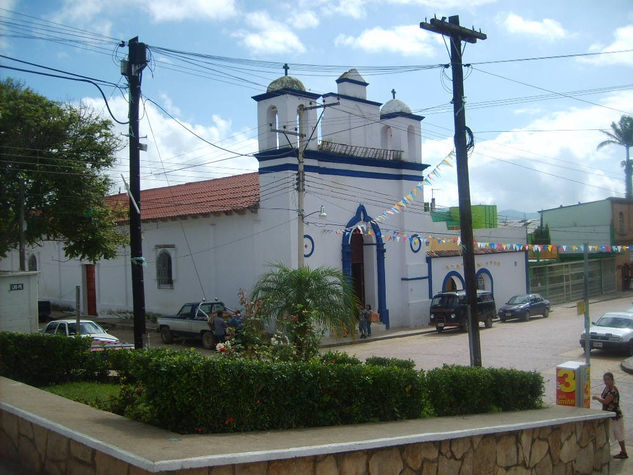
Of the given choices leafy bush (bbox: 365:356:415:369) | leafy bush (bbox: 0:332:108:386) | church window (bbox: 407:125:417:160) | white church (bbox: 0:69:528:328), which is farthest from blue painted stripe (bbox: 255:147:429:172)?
leafy bush (bbox: 0:332:108:386)

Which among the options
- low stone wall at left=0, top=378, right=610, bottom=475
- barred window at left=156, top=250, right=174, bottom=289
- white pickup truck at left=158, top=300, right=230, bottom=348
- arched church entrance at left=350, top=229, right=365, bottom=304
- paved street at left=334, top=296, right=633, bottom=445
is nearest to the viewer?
low stone wall at left=0, top=378, right=610, bottom=475

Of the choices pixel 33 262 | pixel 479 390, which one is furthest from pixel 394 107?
pixel 33 262

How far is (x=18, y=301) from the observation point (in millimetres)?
16688

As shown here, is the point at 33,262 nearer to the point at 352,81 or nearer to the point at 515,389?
the point at 352,81

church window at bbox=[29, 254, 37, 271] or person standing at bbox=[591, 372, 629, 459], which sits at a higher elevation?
church window at bbox=[29, 254, 37, 271]

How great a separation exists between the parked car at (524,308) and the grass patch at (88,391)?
80.1ft

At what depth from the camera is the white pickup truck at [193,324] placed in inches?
833

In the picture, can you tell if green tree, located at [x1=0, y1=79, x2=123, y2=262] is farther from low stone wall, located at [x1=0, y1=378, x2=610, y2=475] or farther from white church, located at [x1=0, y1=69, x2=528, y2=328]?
low stone wall, located at [x1=0, y1=378, x2=610, y2=475]

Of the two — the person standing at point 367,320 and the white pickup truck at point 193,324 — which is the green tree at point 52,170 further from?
the person standing at point 367,320

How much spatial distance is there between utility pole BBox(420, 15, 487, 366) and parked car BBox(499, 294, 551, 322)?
58.8 ft

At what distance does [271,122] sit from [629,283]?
37436mm

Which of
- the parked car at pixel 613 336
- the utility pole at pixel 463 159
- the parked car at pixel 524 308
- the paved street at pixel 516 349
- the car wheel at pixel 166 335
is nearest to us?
the utility pole at pixel 463 159

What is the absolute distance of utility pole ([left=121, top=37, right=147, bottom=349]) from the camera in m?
13.2

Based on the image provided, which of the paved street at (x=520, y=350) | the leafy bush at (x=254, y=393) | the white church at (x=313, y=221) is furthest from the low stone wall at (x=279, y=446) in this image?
the white church at (x=313, y=221)
